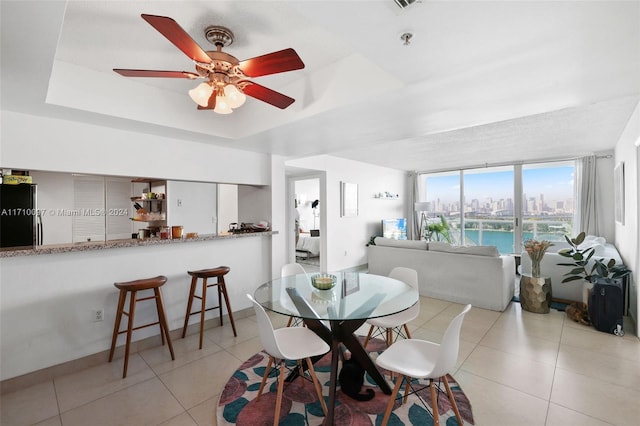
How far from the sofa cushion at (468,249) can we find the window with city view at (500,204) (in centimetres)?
299

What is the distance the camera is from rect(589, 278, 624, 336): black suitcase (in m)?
3.00

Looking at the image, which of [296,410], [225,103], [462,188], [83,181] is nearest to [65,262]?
[83,181]

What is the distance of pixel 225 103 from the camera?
75.0 inches

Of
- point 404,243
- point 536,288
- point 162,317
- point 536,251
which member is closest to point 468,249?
point 536,251

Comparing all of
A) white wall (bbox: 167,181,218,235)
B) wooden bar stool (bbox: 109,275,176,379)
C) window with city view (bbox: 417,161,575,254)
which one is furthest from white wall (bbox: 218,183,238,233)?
window with city view (bbox: 417,161,575,254)

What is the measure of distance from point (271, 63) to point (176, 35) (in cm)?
47

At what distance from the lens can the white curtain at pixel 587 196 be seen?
5535 millimetres

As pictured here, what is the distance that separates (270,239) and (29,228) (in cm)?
239

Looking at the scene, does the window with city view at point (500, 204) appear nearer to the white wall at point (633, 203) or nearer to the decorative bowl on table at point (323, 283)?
the white wall at point (633, 203)

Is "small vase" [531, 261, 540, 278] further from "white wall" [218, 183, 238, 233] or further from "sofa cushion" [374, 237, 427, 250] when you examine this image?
"white wall" [218, 183, 238, 233]

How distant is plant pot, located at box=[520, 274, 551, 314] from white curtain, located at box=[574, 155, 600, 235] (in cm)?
298

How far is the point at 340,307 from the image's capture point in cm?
202

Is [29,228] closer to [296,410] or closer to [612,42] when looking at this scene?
[296,410]

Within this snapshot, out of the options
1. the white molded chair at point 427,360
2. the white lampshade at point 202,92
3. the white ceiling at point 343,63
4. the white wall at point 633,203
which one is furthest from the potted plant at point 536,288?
the white lampshade at point 202,92
